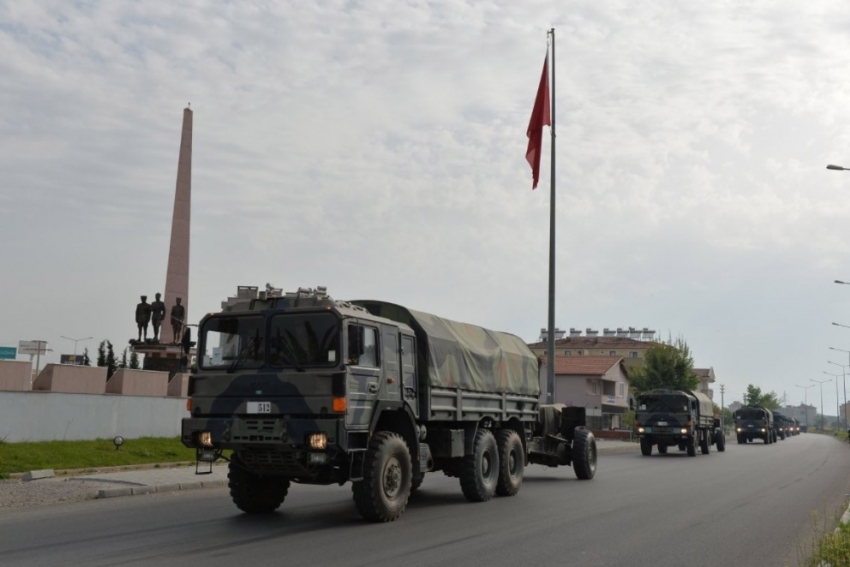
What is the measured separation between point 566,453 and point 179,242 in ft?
66.8

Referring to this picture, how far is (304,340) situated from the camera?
1132 cm

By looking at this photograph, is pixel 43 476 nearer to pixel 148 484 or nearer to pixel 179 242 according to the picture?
pixel 148 484

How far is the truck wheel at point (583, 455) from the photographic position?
775 inches

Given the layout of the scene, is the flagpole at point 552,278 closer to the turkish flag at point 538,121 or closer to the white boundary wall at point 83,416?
the turkish flag at point 538,121

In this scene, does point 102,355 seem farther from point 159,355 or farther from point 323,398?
point 323,398

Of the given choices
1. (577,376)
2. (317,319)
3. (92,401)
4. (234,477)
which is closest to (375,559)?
(317,319)

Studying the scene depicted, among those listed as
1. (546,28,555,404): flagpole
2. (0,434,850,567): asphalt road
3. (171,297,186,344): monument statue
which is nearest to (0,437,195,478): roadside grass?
(0,434,850,567): asphalt road

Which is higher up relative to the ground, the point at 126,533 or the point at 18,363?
the point at 18,363

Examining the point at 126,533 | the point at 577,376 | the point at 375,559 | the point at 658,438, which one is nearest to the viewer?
the point at 375,559

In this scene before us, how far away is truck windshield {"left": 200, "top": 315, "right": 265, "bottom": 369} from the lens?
1155cm

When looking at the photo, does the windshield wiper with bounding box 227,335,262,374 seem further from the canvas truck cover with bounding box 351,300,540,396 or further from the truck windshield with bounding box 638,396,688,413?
the truck windshield with bounding box 638,396,688,413

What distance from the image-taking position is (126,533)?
10617 millimetres

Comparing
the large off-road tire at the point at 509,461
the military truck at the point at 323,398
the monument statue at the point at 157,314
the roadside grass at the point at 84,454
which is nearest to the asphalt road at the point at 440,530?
the large off-road tire at the point at 509,461

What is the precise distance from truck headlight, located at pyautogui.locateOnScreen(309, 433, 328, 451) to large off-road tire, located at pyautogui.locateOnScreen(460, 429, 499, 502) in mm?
4039
